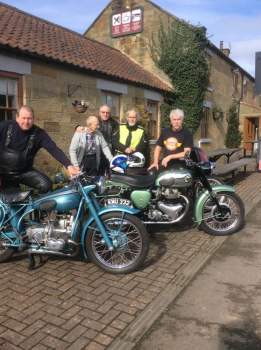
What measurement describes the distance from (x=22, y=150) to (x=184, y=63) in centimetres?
1275

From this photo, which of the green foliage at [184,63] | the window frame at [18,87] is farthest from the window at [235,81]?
the window frame at [18,87]

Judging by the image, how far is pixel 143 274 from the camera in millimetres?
4012

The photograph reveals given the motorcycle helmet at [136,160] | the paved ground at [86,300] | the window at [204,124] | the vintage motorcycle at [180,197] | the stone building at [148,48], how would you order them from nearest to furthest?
the paved ground at [86,300], the vintage motorcycle at [180,197], the motorcycle helmet at [136,160], the stone building at [148,48], the window at [204,124]

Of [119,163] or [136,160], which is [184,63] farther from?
[119,163]

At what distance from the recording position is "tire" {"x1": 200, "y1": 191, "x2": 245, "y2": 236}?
5.40 metres

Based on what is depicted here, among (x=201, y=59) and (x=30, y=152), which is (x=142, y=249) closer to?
(x=30, y=152)

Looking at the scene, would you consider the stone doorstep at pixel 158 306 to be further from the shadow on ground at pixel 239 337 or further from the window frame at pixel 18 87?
the window frame at pixel 18 87

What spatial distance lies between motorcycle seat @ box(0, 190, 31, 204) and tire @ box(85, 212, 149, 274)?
871 mm

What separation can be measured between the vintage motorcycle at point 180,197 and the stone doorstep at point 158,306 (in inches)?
21.5

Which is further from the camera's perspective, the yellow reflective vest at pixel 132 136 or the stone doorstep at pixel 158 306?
the yellow reflective vest at pixel 132 136

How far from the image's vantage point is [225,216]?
17.9 feet

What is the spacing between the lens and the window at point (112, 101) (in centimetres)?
1144

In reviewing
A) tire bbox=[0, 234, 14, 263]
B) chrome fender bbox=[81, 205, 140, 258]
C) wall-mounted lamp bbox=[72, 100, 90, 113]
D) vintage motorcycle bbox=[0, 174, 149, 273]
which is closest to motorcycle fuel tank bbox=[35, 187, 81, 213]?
vintage motorcycle bbox=[0, 174, 149, 273]

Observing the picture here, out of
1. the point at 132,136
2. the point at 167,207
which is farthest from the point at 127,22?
the point at 167,207
